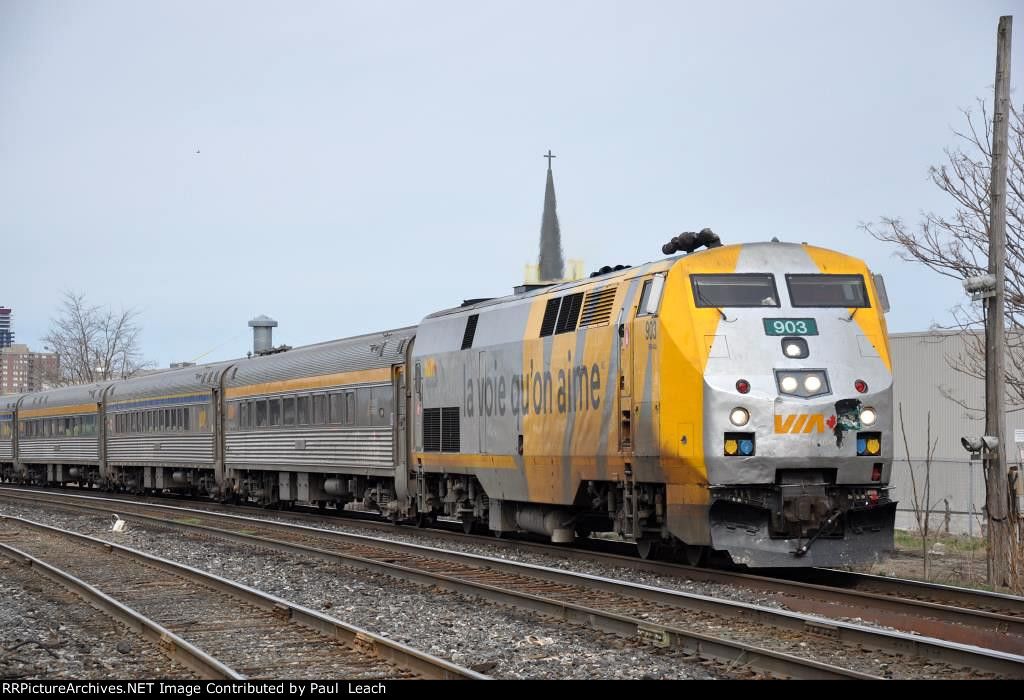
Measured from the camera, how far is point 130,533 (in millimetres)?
21516

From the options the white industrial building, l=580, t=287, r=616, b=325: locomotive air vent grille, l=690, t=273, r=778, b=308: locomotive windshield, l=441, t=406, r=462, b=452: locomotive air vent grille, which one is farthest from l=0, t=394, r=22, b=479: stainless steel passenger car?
l=690, t=273, r=778, b=308: locomotive windshield

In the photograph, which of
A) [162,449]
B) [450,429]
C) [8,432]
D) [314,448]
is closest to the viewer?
[450,429]

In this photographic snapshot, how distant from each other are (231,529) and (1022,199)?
1459 cm

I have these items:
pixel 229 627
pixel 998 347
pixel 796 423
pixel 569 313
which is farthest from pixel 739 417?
pixel 229 627

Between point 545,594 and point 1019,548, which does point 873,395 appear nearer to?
point 1019,548

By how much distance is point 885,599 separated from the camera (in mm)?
11359

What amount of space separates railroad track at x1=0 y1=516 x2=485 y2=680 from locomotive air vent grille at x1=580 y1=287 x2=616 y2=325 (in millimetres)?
5101

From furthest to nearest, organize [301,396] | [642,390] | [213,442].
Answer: [213,442], [301,396], [642,390]

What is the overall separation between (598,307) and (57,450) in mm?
34548

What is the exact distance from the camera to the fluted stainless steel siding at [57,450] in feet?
136

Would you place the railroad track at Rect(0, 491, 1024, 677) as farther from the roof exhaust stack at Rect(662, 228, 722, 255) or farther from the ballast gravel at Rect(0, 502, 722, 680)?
the roof exhaust stack at Rect(662, 228, 722, 255)

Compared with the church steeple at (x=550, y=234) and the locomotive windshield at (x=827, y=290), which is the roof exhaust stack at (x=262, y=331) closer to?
the church steeple at (x=550, y=234)

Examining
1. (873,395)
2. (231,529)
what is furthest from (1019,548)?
(231,529)

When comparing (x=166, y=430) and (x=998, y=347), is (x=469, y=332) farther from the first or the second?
(x=166, y=430)
